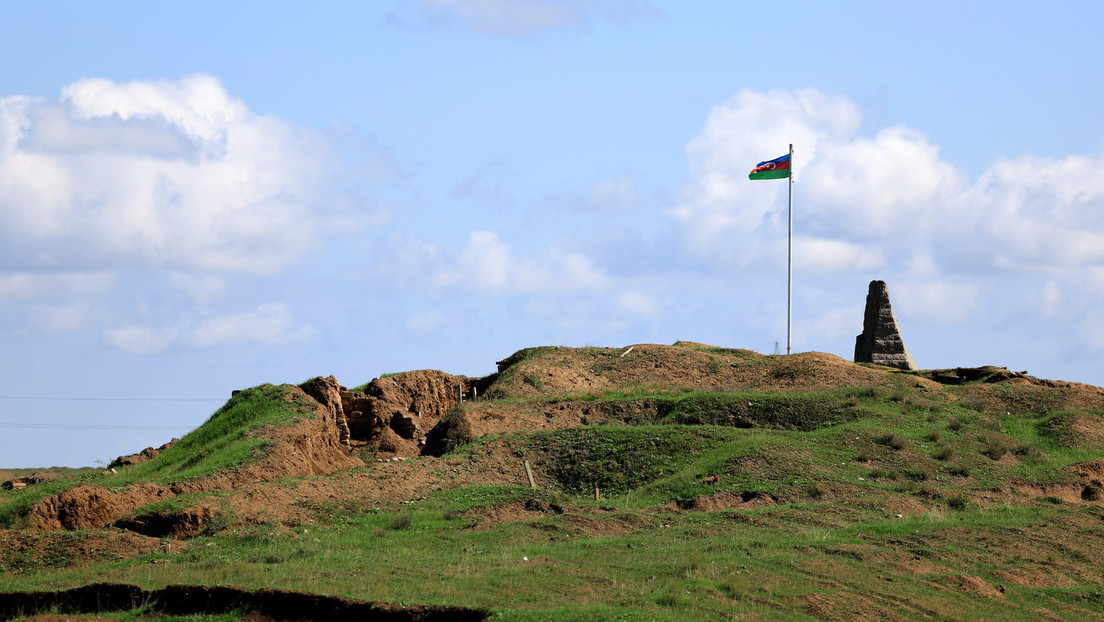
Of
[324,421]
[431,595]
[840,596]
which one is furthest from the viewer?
[324,421]

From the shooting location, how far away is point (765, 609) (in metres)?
12.0

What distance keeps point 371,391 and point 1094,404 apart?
64.7 ft

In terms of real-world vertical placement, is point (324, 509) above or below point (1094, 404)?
below

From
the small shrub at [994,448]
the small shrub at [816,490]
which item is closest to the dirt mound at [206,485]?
the small shrub at [816,490]

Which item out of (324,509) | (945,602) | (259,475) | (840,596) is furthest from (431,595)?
(259,475)

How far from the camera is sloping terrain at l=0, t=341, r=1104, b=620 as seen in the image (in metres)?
13.0

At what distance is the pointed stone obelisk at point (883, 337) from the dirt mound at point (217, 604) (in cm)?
2532

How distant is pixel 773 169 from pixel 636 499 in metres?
18.4

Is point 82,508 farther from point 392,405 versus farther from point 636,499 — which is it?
point 392,405

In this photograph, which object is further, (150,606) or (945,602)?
(945,602)

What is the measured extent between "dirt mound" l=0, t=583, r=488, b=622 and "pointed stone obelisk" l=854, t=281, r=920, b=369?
25.3 meters

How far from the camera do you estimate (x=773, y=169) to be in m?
35.5

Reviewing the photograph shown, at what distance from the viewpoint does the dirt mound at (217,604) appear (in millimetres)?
11062

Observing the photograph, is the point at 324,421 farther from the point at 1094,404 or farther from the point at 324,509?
the point at 1094,404
